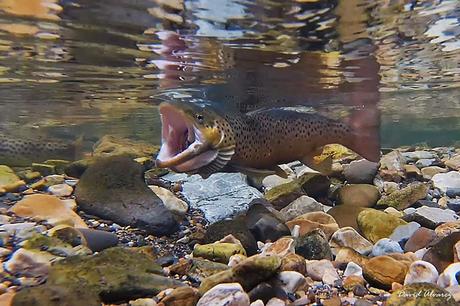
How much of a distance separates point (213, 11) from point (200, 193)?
10.9ft

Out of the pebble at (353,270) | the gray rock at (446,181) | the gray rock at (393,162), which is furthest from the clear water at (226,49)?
the pebble at (353,270)

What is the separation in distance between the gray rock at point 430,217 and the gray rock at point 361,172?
7.58 feet

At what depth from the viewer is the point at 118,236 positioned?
5488 millimetres

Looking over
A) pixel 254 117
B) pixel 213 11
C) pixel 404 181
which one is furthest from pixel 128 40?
pixel 404 181

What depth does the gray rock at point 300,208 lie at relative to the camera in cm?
675

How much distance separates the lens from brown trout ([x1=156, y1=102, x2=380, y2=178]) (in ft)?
19.1

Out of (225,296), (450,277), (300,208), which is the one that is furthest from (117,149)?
(450,277)

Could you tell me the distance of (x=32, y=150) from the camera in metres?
13.1

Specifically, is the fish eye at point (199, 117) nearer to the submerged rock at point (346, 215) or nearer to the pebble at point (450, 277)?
the submerged rock at point (346, 215)

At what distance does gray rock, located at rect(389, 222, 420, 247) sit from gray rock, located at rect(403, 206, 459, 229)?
670mm

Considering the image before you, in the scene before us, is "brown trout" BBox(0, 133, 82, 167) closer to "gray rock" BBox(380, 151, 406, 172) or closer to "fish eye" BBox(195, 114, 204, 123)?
"fish eye" BBox(195, 114, 204, 123)

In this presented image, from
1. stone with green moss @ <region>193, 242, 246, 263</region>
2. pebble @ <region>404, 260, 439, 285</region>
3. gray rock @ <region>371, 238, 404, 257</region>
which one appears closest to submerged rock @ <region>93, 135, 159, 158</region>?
stone with green moss @ <region>193, 242, 246, 263</region>

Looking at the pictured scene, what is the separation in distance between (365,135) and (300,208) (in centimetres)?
211

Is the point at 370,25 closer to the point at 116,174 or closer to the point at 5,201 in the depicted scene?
the point at 116,174
